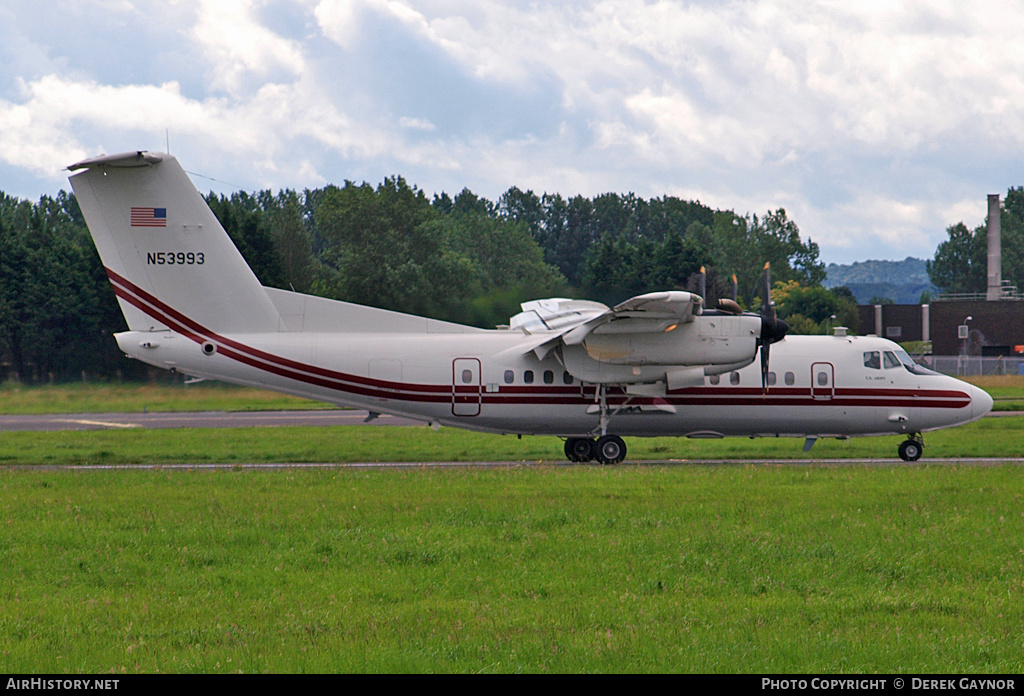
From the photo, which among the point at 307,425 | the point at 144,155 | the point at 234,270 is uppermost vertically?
the point at 144,155

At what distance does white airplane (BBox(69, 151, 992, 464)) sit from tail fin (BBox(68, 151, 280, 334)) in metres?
0.03

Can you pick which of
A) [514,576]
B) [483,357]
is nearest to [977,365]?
[483,357]

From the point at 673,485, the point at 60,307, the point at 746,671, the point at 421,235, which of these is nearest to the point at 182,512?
the point at 673,485

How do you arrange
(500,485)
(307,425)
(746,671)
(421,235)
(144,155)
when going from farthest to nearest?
(421,235), (307,425), (144,155), (500,485), (746,671)

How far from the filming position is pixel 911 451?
24.1 meters

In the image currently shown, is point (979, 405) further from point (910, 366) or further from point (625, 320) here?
point (625, 320)

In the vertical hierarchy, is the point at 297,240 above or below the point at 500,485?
above

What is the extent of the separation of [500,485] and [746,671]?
34.1 ft

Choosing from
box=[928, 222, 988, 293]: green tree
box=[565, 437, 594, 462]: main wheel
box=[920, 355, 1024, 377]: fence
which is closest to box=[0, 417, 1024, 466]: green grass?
box=[565, 437, 594, 462]: main wheel

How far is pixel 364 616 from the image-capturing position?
9.13 m

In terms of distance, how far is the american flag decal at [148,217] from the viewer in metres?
22.3

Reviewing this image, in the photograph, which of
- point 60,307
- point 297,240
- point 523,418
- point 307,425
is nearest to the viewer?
point 523,418

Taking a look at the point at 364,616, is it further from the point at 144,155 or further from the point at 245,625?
the point at 144,155

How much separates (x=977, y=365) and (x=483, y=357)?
54.4 m
